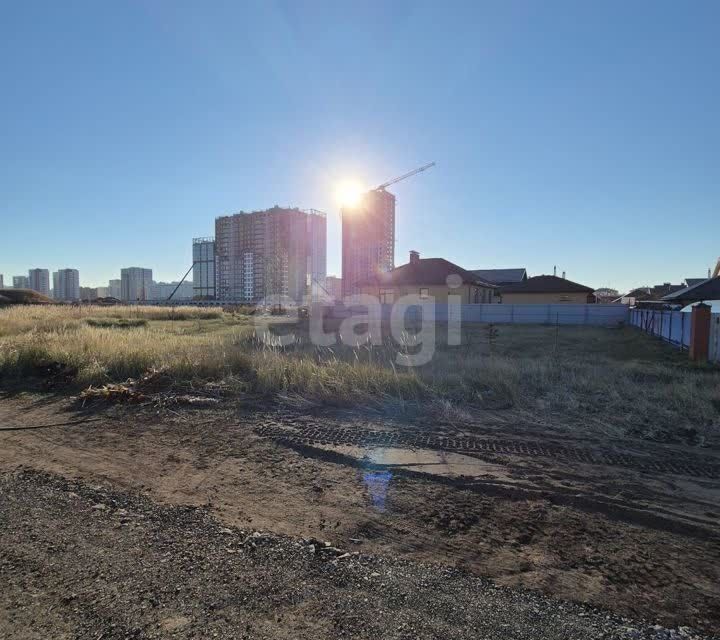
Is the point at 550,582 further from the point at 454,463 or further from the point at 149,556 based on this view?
the point at 149,556

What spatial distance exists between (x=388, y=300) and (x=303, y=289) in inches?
947

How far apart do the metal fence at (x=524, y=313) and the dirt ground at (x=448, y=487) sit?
29660mm

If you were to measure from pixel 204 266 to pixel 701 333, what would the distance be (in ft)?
266

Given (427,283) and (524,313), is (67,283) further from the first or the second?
(524,313)

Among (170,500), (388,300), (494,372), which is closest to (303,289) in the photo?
(388,300)

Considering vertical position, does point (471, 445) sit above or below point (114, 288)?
below

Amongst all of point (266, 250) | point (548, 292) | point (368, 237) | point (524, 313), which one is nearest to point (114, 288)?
point (266, 250)

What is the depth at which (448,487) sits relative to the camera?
12.9 ft

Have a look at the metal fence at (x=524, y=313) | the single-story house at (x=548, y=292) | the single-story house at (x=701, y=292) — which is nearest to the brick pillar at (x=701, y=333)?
the single-story house at (x=701, y=292)

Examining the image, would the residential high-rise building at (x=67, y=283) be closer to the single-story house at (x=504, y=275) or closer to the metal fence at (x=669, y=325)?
the single-story house at (x=504, y=275)

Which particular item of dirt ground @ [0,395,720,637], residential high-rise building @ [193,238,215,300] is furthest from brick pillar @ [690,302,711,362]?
residential high-rise building @ [193,238,215,300]

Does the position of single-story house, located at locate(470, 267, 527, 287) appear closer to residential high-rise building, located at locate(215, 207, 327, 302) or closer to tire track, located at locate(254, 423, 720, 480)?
residential high-rise building, located at locate(215, 207, 327, 302)

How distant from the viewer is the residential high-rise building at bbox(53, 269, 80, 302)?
118 m

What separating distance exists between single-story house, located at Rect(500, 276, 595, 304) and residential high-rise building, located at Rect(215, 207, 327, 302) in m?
26.9
